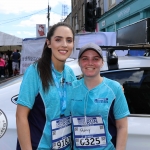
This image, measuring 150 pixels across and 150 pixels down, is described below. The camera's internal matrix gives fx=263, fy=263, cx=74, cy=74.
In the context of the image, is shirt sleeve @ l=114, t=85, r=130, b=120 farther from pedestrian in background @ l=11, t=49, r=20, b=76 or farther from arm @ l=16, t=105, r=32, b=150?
pedestrian in background @ l=11, t=49, r=20, b=76

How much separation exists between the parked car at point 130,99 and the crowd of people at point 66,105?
1.48 feet

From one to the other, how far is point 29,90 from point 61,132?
355 millimetres

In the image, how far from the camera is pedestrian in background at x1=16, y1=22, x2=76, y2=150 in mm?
1675

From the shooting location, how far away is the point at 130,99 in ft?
7.80

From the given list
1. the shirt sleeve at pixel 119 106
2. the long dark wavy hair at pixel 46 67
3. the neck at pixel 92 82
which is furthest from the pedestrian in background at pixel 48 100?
the shirt sleeve at pixel 119 106

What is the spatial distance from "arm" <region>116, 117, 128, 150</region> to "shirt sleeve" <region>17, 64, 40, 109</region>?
59 centimetres

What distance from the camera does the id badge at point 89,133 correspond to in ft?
5.72

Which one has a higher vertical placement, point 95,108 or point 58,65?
point 58,65

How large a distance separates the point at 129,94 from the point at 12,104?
1055mm

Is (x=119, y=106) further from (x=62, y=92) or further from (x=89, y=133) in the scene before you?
(x=62, y=92)

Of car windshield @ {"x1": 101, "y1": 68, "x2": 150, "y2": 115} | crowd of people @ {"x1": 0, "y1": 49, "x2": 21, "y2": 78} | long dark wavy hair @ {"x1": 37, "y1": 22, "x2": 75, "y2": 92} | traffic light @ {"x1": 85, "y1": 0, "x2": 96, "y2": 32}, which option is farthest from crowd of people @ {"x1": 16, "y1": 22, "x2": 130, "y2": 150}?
crowd of people @ {"x1": 0, "y1": 49, "x2": 21, "y2": 78}

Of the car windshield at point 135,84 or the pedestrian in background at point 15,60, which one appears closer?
the car windshield at point 135,84

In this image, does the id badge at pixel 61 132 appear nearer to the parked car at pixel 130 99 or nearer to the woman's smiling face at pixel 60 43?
the woman's smiling face at pixel 60 43

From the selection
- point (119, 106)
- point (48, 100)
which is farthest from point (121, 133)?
point (48, 100)
